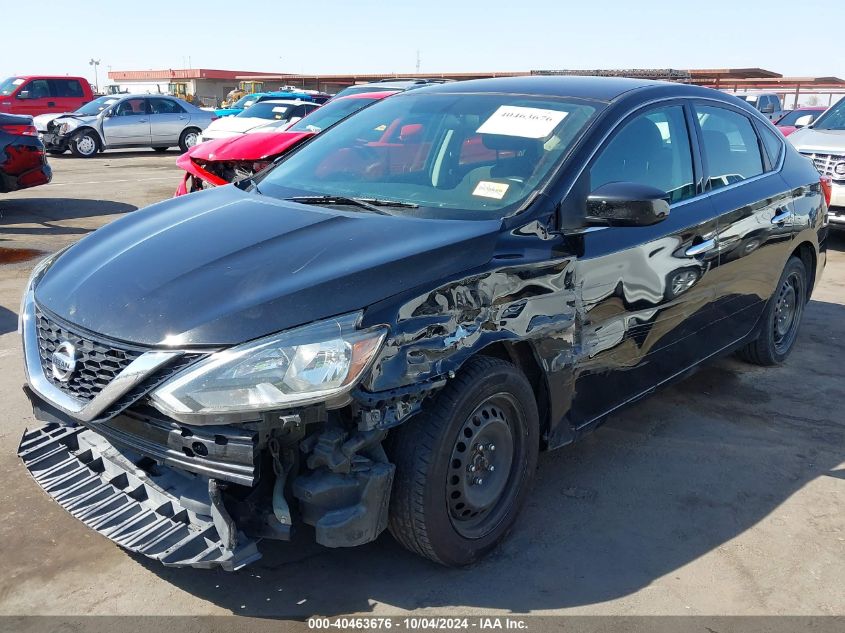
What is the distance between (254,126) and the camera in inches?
554

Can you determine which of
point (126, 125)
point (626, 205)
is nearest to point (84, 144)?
point (126, 125)

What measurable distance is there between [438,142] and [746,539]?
2165mm

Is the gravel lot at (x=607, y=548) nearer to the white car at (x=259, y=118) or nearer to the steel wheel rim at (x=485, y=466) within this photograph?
the steel wheel rim at (x=485, y=466)

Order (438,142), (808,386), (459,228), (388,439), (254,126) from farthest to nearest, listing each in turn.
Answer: (254,126), (808,386), (438,142), (459,228), (388,439)

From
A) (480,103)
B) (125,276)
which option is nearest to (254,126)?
(480,103)

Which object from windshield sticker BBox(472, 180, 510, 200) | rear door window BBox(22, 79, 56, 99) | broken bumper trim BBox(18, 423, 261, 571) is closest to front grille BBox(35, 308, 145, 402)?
broken bumper trim BBox(18, 423, 261, 571)

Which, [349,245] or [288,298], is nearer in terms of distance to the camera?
[288,298]

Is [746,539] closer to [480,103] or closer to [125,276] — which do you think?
[480,103]

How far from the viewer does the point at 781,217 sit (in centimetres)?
475

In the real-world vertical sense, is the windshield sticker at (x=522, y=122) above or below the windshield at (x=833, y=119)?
above

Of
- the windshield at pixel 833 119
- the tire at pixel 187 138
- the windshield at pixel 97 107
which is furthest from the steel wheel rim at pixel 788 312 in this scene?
the windshield at pixel 97 107

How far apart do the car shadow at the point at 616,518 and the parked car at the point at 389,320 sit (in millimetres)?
175

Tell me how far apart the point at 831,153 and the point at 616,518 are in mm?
7220

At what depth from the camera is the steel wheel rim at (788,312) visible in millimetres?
5234
